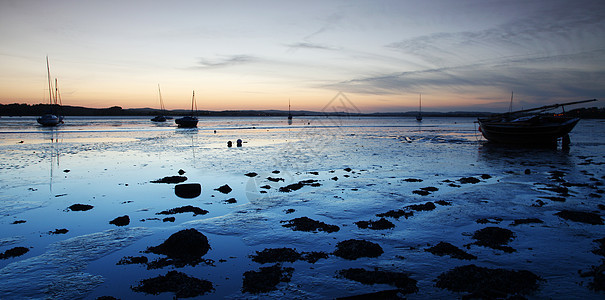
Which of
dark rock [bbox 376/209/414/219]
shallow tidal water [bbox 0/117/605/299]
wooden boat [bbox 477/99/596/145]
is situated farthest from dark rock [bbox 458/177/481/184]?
wooden boat [bbox 477/99/596/145]

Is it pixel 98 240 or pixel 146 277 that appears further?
pixel 98 240

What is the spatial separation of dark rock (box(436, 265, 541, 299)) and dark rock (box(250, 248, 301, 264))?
2429 mm

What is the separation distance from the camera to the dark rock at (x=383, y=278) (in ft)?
15.8

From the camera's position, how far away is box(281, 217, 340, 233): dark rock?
746cm

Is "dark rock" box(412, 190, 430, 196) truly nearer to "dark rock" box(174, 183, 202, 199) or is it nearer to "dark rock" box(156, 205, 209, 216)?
"dark rock" box(156, 205, 209, 216)

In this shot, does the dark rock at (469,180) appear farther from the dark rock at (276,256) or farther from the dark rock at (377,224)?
the dark rock at (276,256)

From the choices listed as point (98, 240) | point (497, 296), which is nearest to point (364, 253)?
point (497, 296)

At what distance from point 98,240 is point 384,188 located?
872 centimetres

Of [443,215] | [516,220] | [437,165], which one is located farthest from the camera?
[437,165]

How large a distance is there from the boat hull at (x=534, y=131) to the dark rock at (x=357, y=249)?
86.3 ft

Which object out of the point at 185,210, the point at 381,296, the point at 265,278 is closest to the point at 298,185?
the point at 185,210

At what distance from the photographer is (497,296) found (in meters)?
4.52

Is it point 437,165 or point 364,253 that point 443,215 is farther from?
point 437,165

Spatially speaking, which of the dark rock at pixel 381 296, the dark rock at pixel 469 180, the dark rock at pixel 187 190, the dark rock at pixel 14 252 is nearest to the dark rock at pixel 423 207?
the dark rock at pixel 469 180
